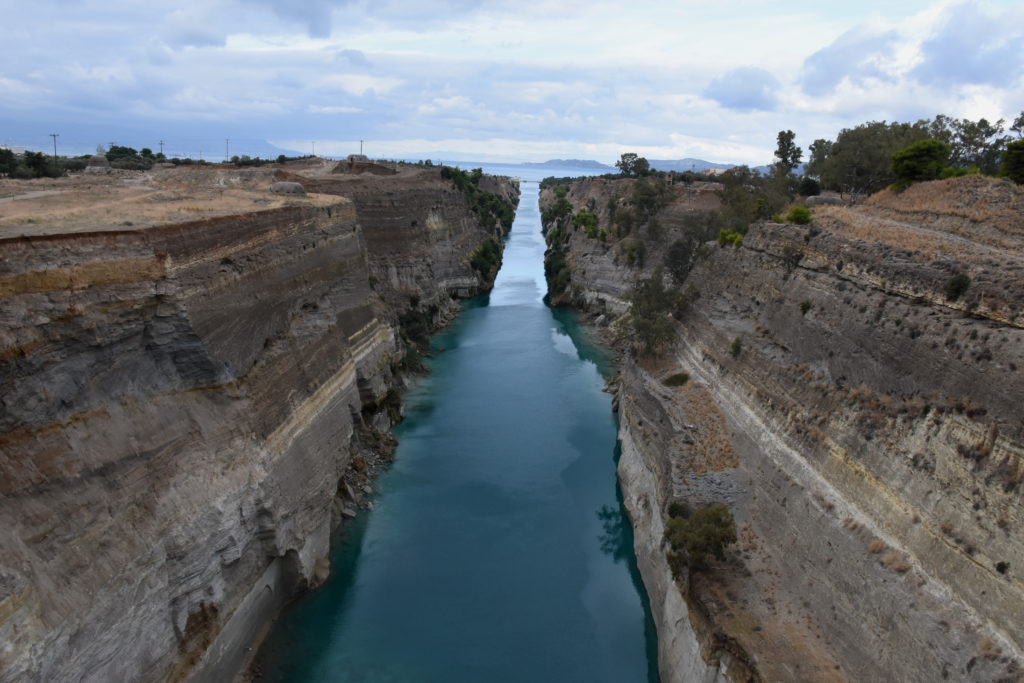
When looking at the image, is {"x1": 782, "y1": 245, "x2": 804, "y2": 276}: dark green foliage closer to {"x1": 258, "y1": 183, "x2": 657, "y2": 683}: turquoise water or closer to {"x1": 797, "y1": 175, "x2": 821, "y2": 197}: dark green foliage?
{"x1": 258, "y1": 183, "x2": 657, "y2": 683}: turquoise water

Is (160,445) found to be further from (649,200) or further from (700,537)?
(649,200)

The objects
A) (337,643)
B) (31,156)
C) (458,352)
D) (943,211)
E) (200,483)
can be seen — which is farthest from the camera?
(458,352)

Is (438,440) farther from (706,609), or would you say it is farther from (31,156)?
(31,156)

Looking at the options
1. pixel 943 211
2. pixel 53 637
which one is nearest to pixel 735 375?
pixel 943 211

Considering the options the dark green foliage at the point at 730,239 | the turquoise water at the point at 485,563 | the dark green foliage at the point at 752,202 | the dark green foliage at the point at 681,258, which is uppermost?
the dark green foliage at the point at 752,202

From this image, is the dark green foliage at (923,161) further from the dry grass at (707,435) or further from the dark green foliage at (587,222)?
the dark green foliage at (587,222)

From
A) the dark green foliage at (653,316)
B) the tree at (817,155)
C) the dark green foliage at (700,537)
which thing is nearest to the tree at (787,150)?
the tree at (817,155)
